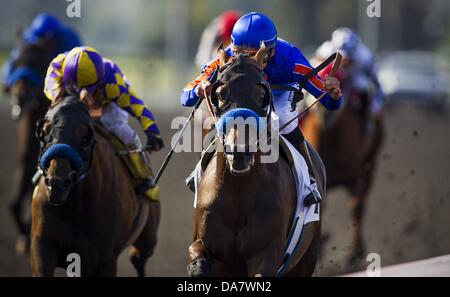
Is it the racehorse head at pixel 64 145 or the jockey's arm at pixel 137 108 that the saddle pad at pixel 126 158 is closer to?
the jockey's arm at pixel 137 108

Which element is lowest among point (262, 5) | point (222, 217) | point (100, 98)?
point (222, 217)

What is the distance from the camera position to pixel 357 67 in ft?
32.6

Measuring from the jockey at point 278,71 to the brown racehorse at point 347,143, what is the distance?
3624mm

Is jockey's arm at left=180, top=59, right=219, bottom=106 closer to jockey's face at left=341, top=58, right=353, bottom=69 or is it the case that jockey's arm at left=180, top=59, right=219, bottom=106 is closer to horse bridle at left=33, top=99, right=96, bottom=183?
horse bridle at left=33, top=99, right=96, bottom=183

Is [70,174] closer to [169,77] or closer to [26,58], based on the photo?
[26,58]

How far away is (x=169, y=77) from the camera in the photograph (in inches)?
1209

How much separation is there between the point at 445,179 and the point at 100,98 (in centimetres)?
704

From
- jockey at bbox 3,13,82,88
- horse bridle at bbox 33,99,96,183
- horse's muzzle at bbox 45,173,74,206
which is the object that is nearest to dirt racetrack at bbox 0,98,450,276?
jockey at bbox 3,13,82,88

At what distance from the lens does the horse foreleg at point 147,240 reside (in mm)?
7164

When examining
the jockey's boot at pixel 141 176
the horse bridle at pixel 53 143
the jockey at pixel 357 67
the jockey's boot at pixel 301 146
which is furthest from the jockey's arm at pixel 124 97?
the jockey at pixel 357 67

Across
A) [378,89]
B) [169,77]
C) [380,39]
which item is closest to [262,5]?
[169,77]

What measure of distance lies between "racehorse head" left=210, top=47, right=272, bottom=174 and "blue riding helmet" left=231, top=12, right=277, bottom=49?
19 cm

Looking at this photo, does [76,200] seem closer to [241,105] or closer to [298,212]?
[298,212]

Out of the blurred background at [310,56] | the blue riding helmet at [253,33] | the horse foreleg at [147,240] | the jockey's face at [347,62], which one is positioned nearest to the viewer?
the blue riding helmet at [253,33]
